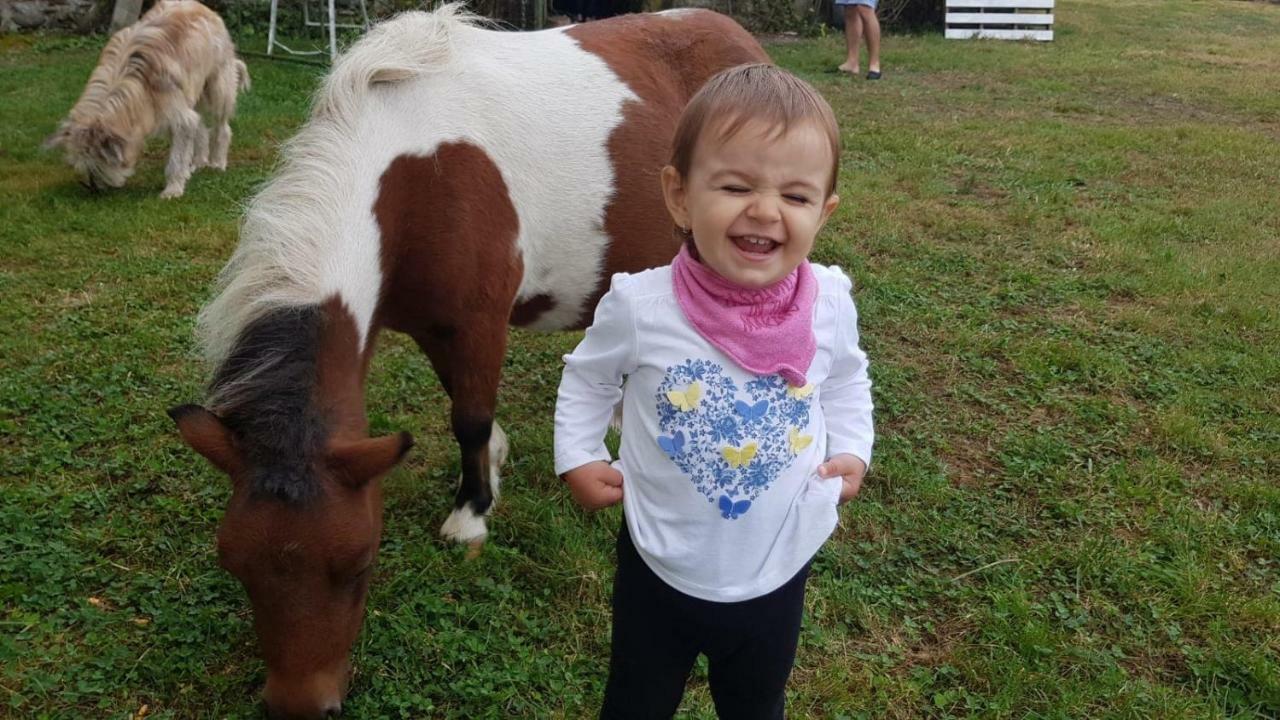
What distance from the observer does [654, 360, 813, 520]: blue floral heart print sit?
155cm

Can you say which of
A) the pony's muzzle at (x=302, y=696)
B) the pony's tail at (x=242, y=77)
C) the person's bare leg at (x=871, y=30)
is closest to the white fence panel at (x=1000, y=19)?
the person's bare leg at (x=871, y=30)

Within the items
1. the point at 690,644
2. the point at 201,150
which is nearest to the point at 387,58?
the point at 690,644

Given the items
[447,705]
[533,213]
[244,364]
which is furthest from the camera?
[533,213]

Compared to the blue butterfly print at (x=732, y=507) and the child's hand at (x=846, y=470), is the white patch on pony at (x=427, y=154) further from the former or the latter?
the child's hand at (x=846, y=470)

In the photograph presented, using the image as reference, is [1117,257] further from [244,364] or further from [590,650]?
[244,364]

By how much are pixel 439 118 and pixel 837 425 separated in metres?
1.61

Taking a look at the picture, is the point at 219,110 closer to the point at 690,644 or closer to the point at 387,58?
the point at 387,58

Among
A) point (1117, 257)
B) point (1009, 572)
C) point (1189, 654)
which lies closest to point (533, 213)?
point (1009, 572)

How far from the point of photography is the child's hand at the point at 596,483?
164 cm

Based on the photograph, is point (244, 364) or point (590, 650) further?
point (590, 650)

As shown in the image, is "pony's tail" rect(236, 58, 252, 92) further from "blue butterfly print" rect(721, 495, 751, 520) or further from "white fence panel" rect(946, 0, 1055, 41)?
"white fence panel" rect(946, 0, 1055, 41)

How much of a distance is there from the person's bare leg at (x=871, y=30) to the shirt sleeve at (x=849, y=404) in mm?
9322

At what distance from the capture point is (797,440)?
1.59 m

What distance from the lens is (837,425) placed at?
1.72 m
